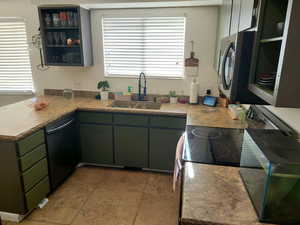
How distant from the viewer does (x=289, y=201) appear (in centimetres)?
88

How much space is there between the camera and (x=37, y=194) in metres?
2.16

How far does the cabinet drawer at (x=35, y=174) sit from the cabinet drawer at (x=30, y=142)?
201mm

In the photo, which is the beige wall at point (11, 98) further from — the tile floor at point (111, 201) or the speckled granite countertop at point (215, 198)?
the speckled granite countertop at point (215, 198)

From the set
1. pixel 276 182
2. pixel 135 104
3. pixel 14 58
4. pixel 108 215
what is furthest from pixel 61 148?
pixel 276 182

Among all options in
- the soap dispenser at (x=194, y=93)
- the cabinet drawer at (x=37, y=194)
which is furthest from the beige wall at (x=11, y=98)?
the soap dispenser at (x=194, y=93)

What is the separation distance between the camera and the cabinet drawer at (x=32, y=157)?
6.37 ft

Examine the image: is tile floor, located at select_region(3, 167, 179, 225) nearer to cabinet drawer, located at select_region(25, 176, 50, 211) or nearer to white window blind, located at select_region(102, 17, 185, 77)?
cabinet drawer, located at select_region(25, 176, 50, 211)

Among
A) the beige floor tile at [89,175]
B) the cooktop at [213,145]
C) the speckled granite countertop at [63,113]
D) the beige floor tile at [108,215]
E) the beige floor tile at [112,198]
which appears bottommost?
the beige floor tile at [108,215]

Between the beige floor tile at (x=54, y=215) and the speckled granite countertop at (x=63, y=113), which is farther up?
the speckled granite countertop at (x=63, y=113)

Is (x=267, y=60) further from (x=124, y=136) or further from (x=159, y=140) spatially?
(x=124, y=136)

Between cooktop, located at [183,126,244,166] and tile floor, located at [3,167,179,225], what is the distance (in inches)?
36.0

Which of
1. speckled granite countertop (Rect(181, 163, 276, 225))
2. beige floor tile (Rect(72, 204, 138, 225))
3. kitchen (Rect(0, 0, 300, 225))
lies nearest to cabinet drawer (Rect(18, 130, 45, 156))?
kitchen (Rect(0, 0, 300, 225))

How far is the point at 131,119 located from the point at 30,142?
117 centimetres

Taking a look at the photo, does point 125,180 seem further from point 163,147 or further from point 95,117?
point 95,117
